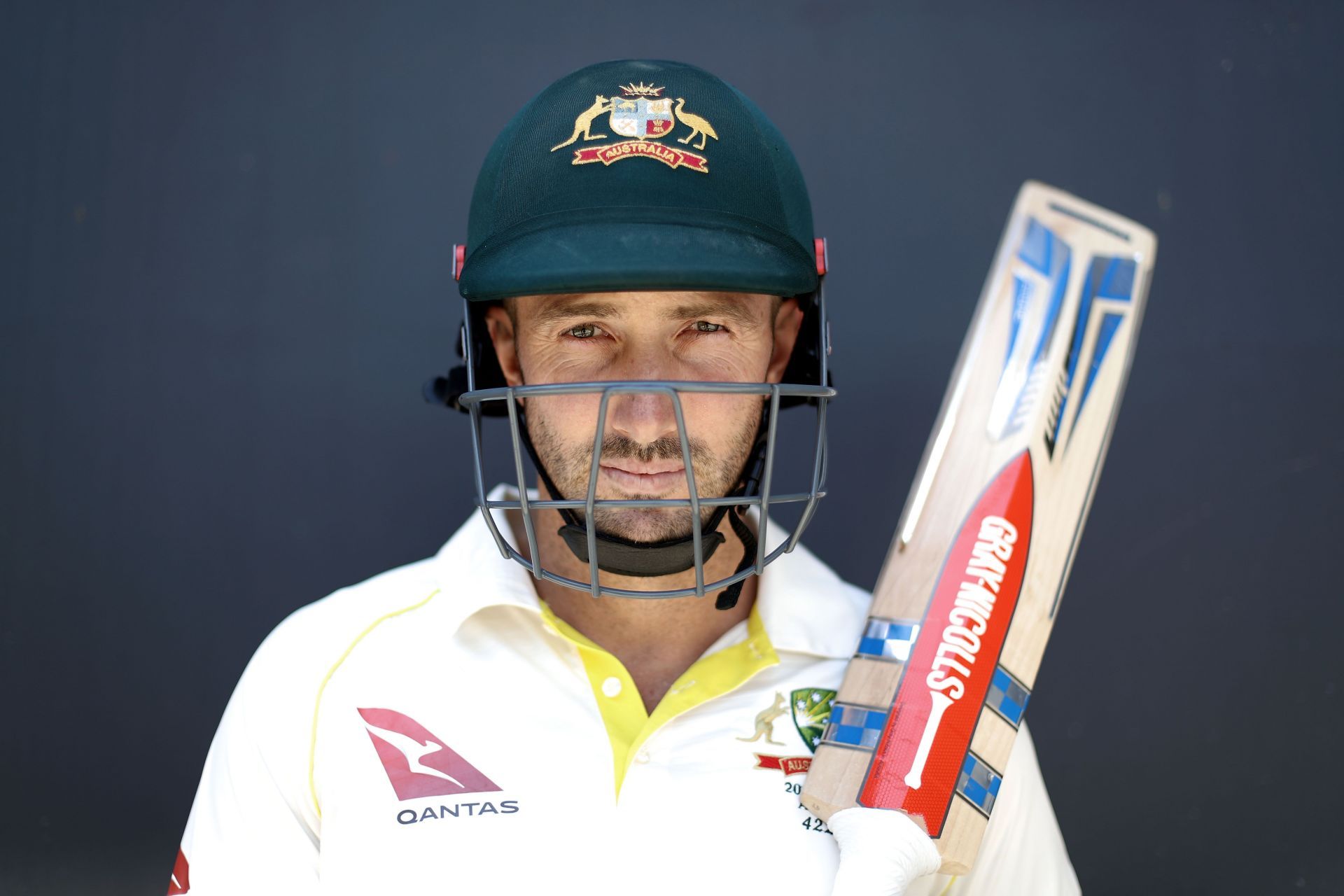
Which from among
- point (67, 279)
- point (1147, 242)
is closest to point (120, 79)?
point (67, 279)

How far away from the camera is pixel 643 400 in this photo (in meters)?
1.52

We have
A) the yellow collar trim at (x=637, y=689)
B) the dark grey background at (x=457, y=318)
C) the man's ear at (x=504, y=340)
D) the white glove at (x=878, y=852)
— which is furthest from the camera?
the dark grey background at (x=457, y=318)

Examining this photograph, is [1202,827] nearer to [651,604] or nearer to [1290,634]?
[1290,634]

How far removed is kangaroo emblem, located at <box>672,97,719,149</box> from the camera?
1.54 meters

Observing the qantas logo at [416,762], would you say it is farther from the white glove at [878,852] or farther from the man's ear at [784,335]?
the man's ear at [784,335]

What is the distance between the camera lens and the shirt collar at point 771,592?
1.59 metres

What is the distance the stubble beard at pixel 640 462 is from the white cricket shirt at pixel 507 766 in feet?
0.54

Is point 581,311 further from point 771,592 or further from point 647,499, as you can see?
point 771,592

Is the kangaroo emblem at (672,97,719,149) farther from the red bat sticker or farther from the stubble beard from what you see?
the red bat sticker

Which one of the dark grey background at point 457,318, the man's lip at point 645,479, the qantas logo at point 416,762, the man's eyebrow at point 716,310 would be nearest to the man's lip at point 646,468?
the man's lip at point 645,479

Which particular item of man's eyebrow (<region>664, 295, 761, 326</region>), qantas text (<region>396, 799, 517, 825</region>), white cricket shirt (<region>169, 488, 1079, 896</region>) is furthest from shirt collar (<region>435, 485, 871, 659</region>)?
man's eyebrow (<region>664, 295, 761, 326</region>)

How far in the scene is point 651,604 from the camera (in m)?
1.68

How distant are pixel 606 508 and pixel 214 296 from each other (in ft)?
3.64

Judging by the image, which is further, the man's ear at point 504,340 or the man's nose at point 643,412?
the man's ear at point 504,340
